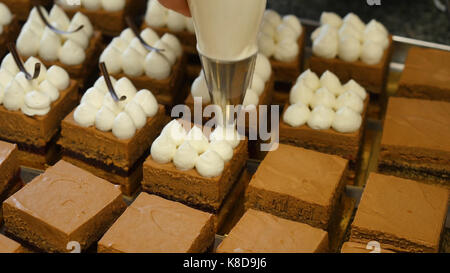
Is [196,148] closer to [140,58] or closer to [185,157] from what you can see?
[185,157]

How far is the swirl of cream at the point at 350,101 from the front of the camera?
2.63 metres

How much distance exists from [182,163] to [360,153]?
86 cm

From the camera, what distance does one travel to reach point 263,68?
283cm

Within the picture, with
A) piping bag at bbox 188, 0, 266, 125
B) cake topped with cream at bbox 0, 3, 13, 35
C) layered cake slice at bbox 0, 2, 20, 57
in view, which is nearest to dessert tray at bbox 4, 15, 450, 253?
layered cake slice at bbox 0, 2, 20, 57

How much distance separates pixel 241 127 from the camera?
2.64 m

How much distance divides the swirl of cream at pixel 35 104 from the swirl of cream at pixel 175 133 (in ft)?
1.84

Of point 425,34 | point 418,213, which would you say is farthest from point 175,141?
point 425,34

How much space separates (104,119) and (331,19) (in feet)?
4.29

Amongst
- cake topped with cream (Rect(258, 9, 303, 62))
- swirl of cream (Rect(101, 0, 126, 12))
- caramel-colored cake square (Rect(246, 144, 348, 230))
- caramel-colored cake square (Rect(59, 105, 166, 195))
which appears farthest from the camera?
swirl of cream (Rect(101, 0, 126, 12))

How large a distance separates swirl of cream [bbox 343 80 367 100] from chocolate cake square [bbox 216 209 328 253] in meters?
0.85

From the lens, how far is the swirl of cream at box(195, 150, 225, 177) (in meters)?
2.31

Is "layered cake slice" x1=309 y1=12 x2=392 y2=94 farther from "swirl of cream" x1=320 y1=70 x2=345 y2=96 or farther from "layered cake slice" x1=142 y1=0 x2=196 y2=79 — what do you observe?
"layered cake slice" x1=142 y1=0 x2=196 y2=79

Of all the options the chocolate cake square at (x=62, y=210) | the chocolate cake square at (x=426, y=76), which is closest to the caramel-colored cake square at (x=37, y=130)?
the chocolate cake square at (x=62, y=210)

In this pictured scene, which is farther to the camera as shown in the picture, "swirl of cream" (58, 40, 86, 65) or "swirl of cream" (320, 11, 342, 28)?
"swirl of cream" (320, 11, 342, 28)
